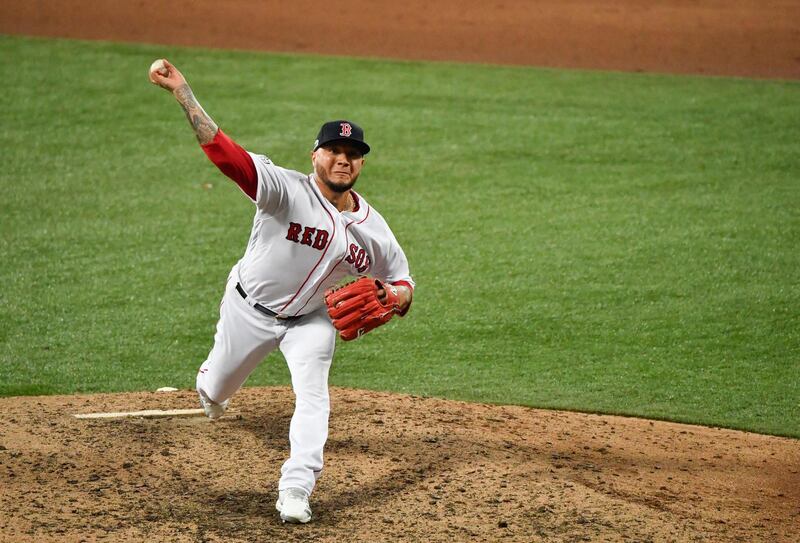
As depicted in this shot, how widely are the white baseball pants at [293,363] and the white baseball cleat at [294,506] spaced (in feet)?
0.08

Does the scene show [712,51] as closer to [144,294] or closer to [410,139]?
[410,139]

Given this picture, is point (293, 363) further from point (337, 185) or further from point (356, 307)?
point (337, 185)

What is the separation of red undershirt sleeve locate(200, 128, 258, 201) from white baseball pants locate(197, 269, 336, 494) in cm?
75

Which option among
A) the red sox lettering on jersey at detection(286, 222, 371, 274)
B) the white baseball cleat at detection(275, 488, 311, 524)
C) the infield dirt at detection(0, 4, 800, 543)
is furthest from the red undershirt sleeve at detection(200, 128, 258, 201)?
the infield dirt at detection(0, 4, 800, 543)

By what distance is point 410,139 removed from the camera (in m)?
11.0

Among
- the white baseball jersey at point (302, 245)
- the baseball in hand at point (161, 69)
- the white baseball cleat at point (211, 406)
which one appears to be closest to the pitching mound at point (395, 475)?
the white baseball cleat at point (211, 406)

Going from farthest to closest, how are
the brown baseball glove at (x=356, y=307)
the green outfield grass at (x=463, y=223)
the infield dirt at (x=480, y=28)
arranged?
the infield dirt at (x=480, y=28), the green outfield grass at (x=463, y=223), the brown baseball glove at (x=356, y=307)

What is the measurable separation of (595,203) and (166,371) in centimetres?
444

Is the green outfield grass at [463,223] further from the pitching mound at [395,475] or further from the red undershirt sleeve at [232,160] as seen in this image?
the red undershirt sleeve at [232,160]

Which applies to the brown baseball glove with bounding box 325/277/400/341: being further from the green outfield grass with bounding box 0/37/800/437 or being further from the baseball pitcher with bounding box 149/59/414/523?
the green outfield grass with bounding box 0/37/800/437

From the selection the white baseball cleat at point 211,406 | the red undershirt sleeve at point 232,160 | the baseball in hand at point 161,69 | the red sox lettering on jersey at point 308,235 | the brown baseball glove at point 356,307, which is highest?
the baseball in hand at point 161,69

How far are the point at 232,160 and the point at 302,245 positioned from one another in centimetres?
56

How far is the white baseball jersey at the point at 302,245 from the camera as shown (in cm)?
473

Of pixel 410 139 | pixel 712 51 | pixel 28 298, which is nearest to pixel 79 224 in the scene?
pixel 28 298
